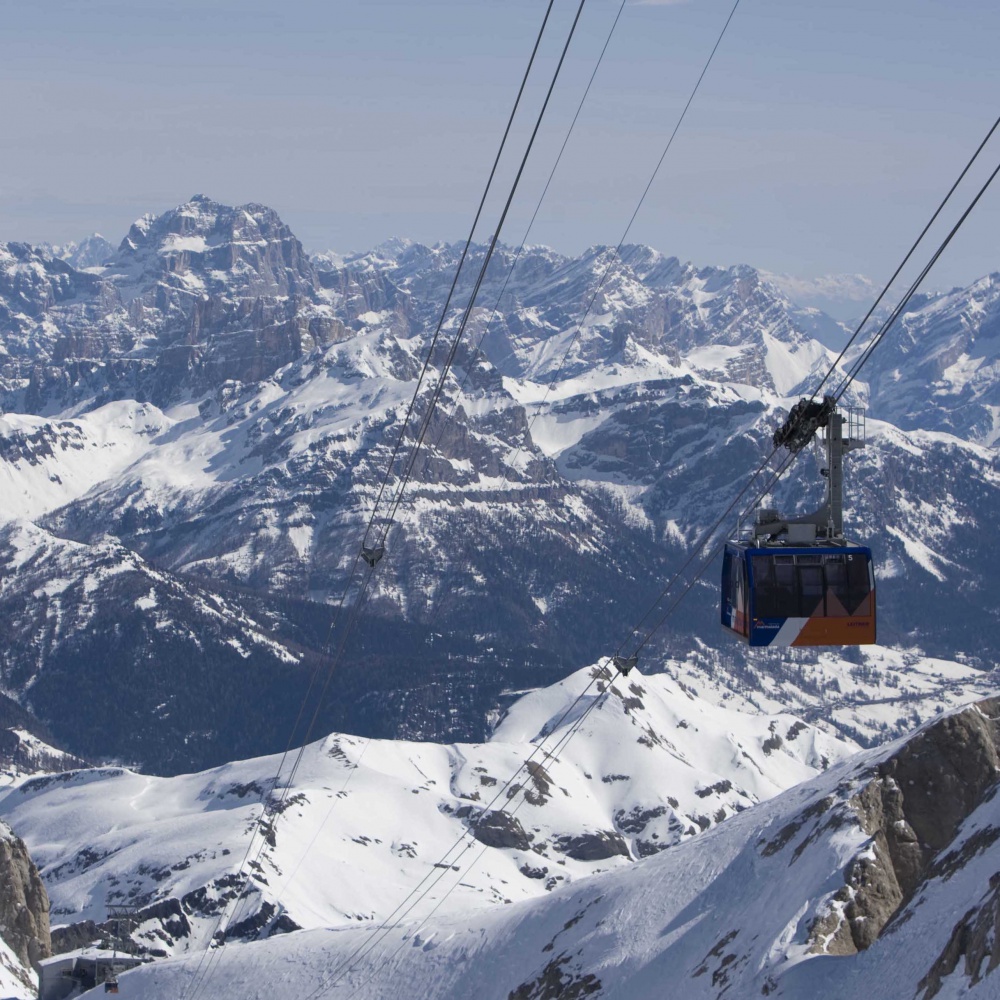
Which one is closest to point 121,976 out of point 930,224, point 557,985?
point 557,985

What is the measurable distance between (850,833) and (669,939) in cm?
1724

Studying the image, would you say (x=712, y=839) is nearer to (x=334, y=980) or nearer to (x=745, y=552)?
(x=334, y=980)

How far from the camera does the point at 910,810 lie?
145000 millimetres

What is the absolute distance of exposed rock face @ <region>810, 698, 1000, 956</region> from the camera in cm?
12469

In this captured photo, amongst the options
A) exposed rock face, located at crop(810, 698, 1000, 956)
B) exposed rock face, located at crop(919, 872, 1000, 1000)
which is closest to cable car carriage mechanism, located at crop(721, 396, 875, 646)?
exposed rock face, located at crop(919, 872, 1000, 1000)

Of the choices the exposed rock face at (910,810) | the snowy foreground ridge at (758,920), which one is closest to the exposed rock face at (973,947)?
the snowy foreground ridge at (758,920)

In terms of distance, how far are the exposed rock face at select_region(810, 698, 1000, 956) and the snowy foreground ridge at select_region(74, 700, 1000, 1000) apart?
0.16 m

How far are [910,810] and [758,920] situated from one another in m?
19.3

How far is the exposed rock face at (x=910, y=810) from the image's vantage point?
12469 centimetres

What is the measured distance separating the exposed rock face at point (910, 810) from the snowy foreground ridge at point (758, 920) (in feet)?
0.53

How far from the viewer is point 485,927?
16712 centimetres

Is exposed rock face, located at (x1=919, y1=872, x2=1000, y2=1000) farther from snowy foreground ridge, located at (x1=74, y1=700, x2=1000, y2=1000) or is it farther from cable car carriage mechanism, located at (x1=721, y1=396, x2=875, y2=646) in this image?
cable car carriage mechanism, located at (x1=721, y1=396, x2=875, y2=646)

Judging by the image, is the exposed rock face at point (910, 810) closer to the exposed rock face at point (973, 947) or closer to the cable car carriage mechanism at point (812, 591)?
the exposed rock face at point (973, 947)

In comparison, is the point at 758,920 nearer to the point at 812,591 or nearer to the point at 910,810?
the point at 910,810
